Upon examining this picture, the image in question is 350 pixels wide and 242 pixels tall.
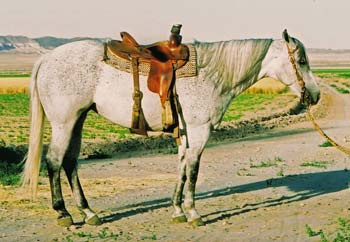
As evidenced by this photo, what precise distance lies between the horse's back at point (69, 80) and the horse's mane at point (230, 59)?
1.52 m

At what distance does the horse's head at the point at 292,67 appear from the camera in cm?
934

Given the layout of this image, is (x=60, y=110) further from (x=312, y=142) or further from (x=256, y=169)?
(x=312, y=142)

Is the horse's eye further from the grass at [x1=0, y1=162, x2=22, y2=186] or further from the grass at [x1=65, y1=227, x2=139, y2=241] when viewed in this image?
the grass at [x1=0, y1=162, x2=22, y2=186]

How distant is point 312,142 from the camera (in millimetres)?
20953

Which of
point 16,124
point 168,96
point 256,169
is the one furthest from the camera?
point 16,124

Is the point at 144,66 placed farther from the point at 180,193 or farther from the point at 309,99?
the point at 309,99

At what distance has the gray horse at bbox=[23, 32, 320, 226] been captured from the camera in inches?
356

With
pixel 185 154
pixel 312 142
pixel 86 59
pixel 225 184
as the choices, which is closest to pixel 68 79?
pixel 86 59

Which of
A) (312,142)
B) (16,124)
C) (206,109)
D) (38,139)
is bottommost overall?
(16,124)

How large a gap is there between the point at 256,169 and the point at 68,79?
7229mm

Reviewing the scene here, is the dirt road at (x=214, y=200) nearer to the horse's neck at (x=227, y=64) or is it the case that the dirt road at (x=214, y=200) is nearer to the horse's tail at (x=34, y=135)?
the horse's tail at (x=34, y=135)

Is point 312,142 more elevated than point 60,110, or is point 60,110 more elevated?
point 60,110

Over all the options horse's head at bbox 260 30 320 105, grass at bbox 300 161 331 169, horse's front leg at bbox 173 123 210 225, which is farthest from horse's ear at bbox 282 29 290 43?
grass at bbox 300 161 331 169

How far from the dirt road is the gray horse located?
534 mm
